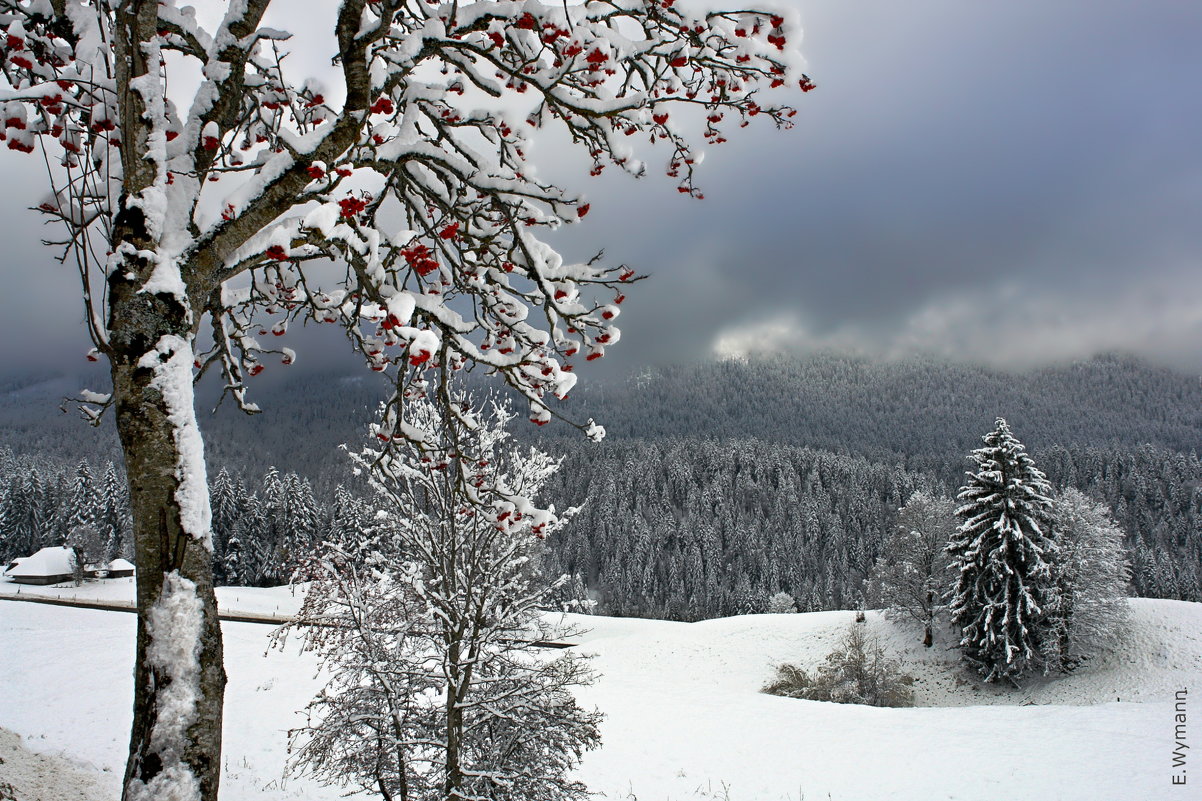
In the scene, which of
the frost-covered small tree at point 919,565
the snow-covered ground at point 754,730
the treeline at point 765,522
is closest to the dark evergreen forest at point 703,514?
the treeline at point 765,522

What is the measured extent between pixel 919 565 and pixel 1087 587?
6.55m

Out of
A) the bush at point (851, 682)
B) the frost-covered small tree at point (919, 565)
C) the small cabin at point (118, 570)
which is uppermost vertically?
the frost-covered small tree at point (919, 565)

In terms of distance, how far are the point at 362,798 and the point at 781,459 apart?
119 m

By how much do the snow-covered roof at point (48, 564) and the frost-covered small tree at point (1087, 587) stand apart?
5630 cm

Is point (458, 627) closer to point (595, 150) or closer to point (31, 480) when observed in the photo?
point (595, 150)

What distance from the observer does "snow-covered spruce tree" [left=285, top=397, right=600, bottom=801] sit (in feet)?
20.4

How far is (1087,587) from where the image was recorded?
79.7 feet

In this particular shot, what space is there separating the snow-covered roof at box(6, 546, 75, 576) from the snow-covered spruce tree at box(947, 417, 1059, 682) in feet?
173

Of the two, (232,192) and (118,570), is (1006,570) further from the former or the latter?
(118,570)

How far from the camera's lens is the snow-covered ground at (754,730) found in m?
11.5

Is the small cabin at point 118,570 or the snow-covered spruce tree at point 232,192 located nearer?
the snow-covered spruce tree at point 232,192

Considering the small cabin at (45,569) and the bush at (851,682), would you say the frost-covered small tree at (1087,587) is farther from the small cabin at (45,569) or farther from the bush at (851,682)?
the small cabin at (45,569)

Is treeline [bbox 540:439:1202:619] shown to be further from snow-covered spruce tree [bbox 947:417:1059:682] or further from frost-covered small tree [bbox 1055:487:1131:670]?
snow-covered spruce tree [bbox 947:417:1059:682]

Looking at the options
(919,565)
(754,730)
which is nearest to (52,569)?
(754,730)
